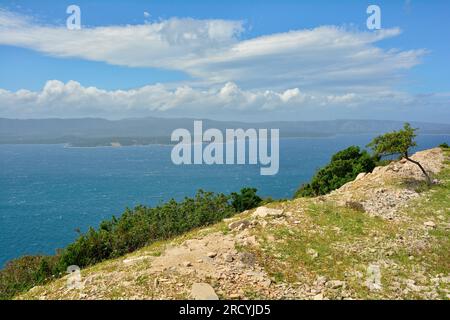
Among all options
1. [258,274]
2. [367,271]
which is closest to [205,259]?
[258,274]

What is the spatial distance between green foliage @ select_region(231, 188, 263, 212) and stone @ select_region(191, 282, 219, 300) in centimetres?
2486

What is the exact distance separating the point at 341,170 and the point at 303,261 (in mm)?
30985

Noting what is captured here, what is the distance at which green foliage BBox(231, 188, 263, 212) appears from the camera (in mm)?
37453

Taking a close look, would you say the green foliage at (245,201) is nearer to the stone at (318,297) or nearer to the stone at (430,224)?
the stone at (430,224)

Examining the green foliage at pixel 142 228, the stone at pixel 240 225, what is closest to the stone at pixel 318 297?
the stone at pixel 240 225

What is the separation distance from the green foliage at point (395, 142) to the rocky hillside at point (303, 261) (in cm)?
395

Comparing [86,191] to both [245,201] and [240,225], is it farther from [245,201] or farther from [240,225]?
[240,225]

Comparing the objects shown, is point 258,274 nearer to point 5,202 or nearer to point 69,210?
point 69,210

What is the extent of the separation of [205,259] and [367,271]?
5.97m

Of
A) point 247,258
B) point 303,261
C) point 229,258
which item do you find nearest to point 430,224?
point 303,261

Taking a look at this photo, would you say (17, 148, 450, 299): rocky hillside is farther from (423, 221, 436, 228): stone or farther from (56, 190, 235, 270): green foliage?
(56, 190, 235, 270): green foliage

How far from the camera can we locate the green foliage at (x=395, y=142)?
77.2 ft

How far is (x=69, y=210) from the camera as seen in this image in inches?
4407
